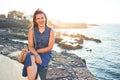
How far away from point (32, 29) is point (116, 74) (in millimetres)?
26908

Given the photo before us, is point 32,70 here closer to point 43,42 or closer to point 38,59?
point 38,59

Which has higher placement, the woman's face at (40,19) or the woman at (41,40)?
the woman's face at (40,19)

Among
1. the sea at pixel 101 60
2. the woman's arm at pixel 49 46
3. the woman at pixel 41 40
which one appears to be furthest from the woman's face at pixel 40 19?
the sea at pixel 101 60

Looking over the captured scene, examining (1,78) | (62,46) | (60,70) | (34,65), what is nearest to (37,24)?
(34,65)

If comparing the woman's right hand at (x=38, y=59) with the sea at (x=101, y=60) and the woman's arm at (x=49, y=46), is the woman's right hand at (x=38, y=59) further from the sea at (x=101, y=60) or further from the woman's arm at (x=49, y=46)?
the sea at (x=101, y=60)

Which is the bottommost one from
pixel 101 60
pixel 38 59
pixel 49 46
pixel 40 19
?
pixel 101 60

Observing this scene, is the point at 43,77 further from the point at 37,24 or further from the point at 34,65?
the point at 37,24

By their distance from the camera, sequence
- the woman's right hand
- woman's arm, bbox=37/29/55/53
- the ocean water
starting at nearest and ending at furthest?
the woman's right hand < woman's arm, bbox=37/29/55/53 < the ocean water

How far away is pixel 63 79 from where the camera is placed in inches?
467

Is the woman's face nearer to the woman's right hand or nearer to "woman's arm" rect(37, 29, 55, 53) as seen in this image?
"woman's arm" rect(37, 29, 55, 53)

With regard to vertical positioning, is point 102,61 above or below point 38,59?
below

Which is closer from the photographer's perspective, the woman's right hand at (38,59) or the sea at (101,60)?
the woman's right hand at (38,59)

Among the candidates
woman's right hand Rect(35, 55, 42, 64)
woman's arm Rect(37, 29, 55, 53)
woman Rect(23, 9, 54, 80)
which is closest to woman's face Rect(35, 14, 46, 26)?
woman Rect(23, 9, 54, 80)

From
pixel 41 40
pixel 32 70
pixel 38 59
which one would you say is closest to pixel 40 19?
pixel 41 40
